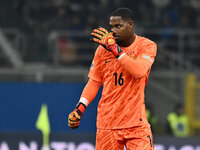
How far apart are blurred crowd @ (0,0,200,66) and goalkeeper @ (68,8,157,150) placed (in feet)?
26.6

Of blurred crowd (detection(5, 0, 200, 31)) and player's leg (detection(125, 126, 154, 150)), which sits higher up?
blurred crowd (detection(5, 0, 200, 31))

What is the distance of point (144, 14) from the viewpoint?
14875 millimetres

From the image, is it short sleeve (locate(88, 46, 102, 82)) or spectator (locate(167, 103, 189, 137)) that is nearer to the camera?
short sleeve (locate(88, 46, 102, 82))

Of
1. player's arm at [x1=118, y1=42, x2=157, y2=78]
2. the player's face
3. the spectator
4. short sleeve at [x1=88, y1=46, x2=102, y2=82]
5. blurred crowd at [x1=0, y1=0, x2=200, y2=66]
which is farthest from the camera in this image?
blurred crowd at [x1=0, y1=0, x2=200, y2=66]

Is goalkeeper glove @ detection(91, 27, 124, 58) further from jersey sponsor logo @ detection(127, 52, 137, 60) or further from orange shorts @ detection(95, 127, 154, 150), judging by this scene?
orange shorts @ detection(95, 127, 154, 150)

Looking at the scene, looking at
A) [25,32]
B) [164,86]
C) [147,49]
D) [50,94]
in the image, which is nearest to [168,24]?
[164,86]

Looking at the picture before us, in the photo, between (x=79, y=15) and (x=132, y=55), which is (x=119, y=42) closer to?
(x=132, y=55)

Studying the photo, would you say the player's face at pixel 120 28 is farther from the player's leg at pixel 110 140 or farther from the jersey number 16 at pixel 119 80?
the player's leg at pixel 110 140

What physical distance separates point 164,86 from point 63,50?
2732mm

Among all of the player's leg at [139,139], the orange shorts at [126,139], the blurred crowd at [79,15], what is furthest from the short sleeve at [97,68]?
the blurred crowd at [79,15]

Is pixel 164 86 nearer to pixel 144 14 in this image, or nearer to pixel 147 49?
pixel 144 14

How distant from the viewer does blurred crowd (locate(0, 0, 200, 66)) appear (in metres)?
14.2

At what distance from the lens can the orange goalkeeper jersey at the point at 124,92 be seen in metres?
5.57

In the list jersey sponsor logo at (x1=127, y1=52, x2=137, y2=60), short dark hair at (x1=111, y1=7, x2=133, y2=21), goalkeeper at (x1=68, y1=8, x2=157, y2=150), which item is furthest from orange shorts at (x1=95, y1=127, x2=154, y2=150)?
short dark hair at (x1=111, y1=7, x2=133, y2=21)
